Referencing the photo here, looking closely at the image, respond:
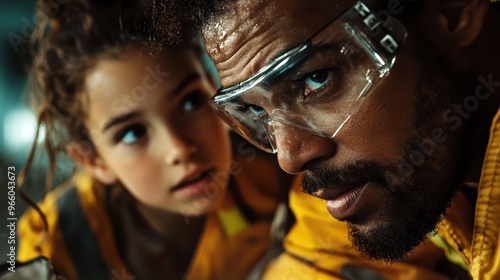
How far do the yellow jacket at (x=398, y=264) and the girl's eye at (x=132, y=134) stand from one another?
22cm

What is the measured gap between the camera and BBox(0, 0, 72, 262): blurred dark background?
36.2 inches

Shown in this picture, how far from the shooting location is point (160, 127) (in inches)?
33.6

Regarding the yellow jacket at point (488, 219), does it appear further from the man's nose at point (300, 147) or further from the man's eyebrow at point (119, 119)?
the man's eyebrow at point (119, 119)

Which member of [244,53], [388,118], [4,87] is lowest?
[388,118]

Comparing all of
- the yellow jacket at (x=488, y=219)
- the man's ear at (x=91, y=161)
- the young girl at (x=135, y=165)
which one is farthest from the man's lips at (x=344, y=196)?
the man's ear at (x=91, y=161)

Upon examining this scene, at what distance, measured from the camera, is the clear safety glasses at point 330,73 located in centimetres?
58

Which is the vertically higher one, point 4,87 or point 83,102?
point 4,87

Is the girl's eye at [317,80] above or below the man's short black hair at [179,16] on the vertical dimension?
below

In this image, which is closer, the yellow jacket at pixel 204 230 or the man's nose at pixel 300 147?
the man's nose at pixel 300 147

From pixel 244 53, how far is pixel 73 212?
1.56 feet

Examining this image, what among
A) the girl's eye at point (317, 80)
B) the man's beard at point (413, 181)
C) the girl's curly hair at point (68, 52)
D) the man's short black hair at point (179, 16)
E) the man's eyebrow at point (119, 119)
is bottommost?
the man's beard at point (413, 181)

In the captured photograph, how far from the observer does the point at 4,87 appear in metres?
0.96

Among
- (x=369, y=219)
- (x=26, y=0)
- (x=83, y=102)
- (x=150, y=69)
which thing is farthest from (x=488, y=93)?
(x=26, y=0)

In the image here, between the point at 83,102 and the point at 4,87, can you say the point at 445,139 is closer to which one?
the point at 83,102
